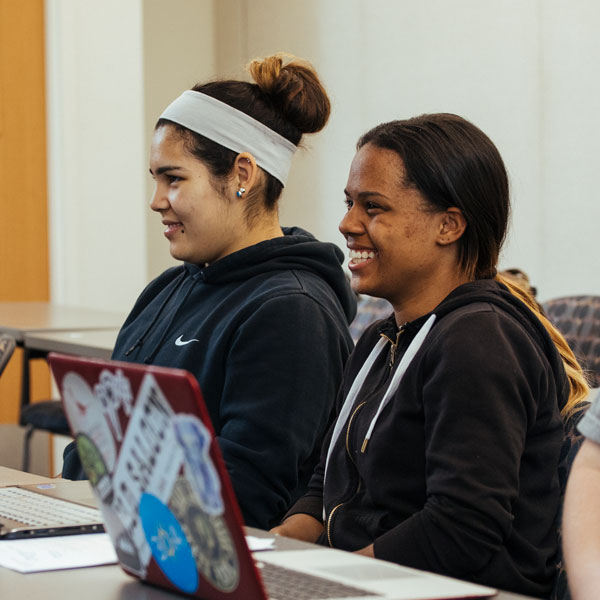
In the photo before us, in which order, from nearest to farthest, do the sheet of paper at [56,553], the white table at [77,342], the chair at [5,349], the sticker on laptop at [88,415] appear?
the sticker on laptop at [88,415], the sheet of paper at [56,553], the chair at [5,349], the white table at [77,342]

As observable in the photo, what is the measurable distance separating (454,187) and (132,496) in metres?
0.75

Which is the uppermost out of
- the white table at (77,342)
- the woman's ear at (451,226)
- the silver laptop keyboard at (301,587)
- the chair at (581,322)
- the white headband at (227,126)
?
the white headband at (227,126)

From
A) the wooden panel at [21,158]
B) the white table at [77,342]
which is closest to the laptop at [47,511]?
the white table at [77,342]

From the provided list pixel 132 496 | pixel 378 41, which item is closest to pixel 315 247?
pixel 132 496

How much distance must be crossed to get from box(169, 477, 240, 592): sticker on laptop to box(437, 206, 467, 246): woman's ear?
0.74 metres

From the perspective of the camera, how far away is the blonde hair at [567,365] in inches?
55.5

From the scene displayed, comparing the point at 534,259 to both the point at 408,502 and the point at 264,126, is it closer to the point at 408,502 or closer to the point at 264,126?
the point at 264,126

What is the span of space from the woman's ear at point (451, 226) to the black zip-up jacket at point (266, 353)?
0.38 meters

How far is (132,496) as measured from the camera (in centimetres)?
91

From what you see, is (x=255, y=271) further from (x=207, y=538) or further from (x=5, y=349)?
(x=207, y=538)

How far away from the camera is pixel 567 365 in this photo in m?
1.50

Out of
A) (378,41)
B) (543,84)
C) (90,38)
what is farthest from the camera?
(90,38)

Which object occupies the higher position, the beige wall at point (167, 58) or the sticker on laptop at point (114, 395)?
the beige wall at point (167, 58)

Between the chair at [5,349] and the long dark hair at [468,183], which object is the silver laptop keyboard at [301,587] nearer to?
the long dark hair at [468,183]
